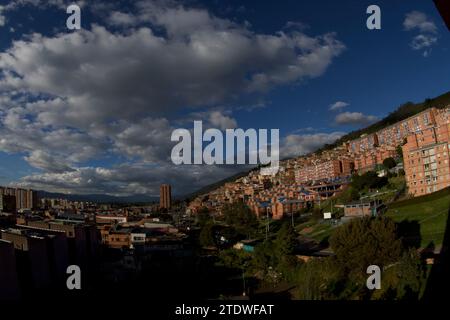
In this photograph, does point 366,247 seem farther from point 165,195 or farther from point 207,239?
point 165,195

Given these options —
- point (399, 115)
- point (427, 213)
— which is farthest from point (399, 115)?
point (427, 213)

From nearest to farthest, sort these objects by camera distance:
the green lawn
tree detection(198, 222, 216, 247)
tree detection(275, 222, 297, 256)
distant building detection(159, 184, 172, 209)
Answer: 1. the green lawn
2. tree detection(275, 222, 297, 256)
3. tree detection(198, 222, 216, 247)
4. distant building detection(159, 184, 172, 209)

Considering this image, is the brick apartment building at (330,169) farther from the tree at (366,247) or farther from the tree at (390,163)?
the tree at (366,247)

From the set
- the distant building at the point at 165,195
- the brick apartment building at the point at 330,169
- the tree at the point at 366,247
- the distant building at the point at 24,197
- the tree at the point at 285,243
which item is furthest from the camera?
the distant building at the point at 165,195

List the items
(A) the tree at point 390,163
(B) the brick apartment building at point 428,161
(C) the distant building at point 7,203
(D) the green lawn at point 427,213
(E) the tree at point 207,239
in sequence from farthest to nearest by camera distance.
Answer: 1. (C) the distant building at point 7,203
2. (A) the tree at point 390,163
3. (E) the tree at point 207,239
4. (B) the brick apartment building at point 428,161
5. (D) the green lawn at point 427,213

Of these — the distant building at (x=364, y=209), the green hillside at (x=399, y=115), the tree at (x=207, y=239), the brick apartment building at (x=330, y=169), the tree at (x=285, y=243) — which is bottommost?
the tree at (x=207, y=239)

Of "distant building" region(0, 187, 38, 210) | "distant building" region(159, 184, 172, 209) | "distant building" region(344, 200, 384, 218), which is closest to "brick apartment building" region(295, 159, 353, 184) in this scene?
"distant building" region(344, 200, 384, 218)

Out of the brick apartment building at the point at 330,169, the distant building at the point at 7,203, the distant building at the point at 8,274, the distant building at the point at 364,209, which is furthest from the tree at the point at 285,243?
the distant building at the point at 7,203

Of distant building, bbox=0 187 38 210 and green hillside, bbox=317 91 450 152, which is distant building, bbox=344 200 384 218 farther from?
distant building, bbox=0 187 38 210
